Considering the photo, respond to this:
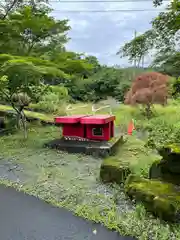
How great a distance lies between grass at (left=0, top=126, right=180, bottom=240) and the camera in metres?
2.06

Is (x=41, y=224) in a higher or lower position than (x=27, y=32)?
lower

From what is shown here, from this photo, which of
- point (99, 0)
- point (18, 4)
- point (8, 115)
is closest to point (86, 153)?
point (8, 115)

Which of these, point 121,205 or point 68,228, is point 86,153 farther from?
point 68,228

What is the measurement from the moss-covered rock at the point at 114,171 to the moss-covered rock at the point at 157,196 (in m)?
0.35

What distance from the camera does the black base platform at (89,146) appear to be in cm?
424

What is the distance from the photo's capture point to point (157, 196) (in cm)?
217

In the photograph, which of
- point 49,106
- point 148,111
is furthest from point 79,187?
point 49,106

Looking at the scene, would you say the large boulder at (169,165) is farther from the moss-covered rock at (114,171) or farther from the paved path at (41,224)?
the paved path at (41,224)

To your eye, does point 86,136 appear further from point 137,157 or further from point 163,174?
point 163,174

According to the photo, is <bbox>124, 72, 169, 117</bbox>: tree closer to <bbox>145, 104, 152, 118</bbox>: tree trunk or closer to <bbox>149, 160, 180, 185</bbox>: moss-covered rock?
<bbox>145, 104, 152, 118</bbox>: tree trunk

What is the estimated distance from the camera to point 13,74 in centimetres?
478

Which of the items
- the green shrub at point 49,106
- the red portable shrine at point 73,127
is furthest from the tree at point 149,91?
the red portable shrine at point 73,127

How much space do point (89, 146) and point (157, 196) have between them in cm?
230

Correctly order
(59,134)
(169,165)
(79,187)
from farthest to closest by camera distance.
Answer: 1. (59,134)
2. (79,187)
3. (169,165)
